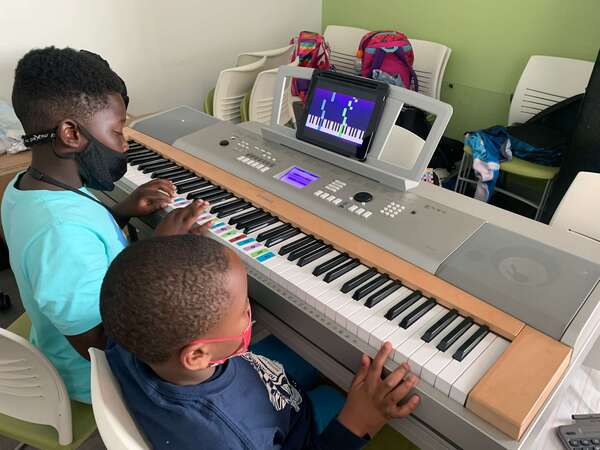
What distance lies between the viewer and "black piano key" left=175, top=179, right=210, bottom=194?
1556 mm

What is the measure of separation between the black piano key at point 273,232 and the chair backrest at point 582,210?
0.94 meters

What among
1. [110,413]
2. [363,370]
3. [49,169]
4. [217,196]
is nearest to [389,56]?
[217,196]

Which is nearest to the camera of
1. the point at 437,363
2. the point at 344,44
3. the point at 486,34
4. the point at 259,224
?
the point at 437,363

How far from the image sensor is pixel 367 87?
1.37 meters

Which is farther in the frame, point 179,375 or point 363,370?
point 363,370

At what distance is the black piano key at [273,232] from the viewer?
4.22 feet

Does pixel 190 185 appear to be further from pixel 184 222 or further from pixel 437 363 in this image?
pixel 437 363

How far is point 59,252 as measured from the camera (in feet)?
3.22

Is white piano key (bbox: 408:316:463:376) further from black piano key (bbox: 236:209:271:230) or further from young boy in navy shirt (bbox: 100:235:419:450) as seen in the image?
black piano key (bbox: 236:209:271:230)

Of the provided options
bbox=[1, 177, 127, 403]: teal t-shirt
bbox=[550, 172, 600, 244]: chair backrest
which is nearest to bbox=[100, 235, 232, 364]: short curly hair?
bbox=[1, 177, 127, 403]: teal t-shirt

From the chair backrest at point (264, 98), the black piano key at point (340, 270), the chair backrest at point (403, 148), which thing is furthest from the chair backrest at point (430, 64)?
the black piano key at point (340, 270)

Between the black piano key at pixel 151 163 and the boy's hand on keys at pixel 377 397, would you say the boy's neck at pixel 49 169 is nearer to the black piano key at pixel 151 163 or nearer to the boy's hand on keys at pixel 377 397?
the black piano key at pixel 151 163

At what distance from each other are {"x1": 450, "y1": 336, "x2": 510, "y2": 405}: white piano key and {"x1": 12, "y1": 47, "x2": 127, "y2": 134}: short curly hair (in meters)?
1.08

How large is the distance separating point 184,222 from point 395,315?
687 mm
